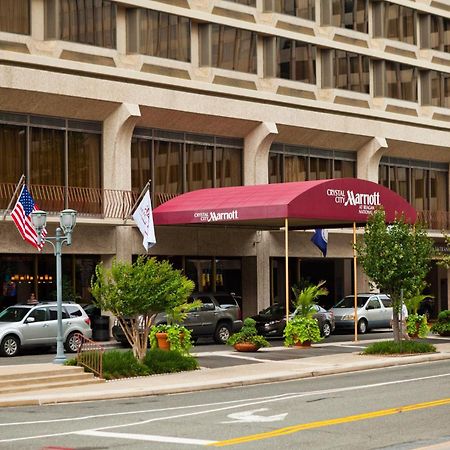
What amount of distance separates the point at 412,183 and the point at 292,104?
11.4 m

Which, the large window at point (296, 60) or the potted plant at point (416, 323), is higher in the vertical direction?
the large window at point (296, 60)

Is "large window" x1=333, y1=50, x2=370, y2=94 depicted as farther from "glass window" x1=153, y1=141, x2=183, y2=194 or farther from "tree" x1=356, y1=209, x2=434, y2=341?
"tree" x1=356, y1=209, x2=434, y2=341

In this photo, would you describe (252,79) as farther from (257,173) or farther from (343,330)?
(343,330)

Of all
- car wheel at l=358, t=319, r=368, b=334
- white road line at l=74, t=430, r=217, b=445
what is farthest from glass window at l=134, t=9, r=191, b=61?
white road line at l=74, t=430, r=217, b=445

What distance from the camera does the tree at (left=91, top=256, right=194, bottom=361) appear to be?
2709 centimetres

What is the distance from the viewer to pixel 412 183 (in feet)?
187

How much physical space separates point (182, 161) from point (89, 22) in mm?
7490

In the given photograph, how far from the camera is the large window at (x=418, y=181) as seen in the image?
5562cm

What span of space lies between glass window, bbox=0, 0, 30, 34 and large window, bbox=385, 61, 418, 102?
21.3 m

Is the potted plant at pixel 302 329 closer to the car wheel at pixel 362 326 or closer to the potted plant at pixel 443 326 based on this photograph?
the potted plant at pixel 443 326

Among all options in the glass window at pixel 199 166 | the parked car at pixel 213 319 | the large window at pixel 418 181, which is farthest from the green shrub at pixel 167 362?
the large window at pixel 418 181

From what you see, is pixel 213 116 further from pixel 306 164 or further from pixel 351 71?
pixel 351 71

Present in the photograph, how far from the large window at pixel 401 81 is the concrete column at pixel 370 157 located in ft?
9.85

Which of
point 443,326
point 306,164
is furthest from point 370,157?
point 443,326
